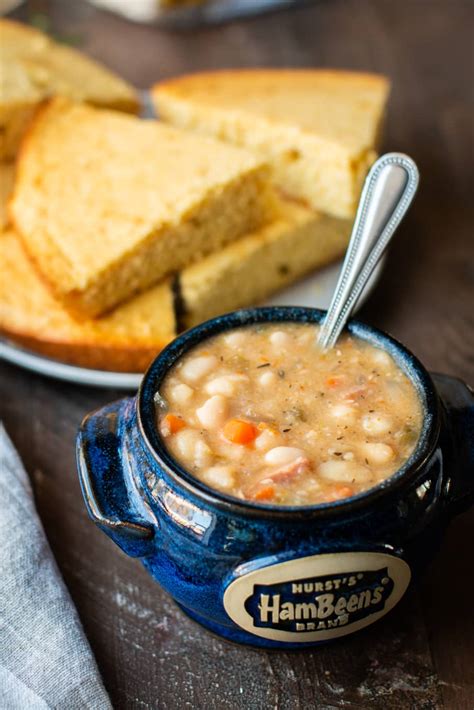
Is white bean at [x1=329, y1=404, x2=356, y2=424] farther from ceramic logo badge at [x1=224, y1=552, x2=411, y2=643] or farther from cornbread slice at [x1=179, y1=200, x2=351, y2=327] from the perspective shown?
cornbread slice at [x1=179, y1=200, x2=351, y2=327]

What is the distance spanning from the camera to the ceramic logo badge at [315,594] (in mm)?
1333

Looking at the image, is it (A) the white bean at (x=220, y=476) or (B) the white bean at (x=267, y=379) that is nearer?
(A) the white bean at (x=220, y=476)

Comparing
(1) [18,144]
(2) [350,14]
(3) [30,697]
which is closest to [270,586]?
(3) [30,697]

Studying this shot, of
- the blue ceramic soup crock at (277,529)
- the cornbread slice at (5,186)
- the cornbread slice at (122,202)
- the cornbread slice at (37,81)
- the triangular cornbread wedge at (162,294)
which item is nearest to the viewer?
the blue ceramic soup crock at (277,529)

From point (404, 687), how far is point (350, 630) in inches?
6.4

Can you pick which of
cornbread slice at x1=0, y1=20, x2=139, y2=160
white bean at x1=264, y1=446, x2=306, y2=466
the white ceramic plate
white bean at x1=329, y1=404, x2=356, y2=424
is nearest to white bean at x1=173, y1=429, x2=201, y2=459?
white bean at x1=264, y1=446, x2=306, y2=466

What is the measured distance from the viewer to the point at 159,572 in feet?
4.92

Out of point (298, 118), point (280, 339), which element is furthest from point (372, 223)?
point (298, 118)

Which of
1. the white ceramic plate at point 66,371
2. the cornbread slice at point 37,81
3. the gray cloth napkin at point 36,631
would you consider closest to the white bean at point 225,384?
the gray cloth napkin at point 36,631

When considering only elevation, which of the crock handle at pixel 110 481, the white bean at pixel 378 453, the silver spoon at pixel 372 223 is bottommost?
the crock handle at pixel 110 481

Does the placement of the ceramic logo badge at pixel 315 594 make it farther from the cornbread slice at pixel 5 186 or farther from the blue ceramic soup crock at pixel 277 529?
the cornbread slice at pixel 5 186

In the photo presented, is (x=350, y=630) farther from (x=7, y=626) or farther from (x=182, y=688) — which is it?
(x=7, y=626)

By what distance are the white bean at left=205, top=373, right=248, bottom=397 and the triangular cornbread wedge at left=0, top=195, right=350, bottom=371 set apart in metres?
0.73

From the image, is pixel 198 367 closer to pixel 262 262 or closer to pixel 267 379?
pixel 267 379
